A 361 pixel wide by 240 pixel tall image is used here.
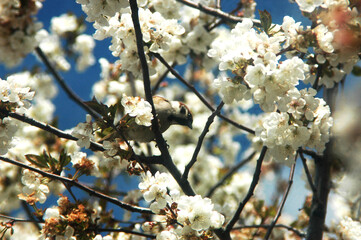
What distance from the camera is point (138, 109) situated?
8.63ft

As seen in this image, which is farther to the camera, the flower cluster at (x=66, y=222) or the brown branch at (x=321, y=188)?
the brown branch at (x=321, y=188)

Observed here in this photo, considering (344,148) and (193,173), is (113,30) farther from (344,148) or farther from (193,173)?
(193,173)

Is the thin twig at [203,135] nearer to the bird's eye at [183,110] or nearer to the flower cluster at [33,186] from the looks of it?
the flower cluster at [33,186]

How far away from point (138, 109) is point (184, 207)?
711mm

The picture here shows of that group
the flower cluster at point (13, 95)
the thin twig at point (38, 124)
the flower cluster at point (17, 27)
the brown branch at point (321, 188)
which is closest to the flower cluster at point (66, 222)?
the thin twig at point (38, 124)

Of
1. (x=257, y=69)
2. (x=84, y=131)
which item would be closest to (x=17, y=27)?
(x=84, y=131)

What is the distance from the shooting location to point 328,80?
3258mm

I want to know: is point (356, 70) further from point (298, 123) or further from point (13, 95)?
point (13, 95)

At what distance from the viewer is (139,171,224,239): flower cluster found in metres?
2.44

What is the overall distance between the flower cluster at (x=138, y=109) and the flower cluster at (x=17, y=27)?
0.82 meters

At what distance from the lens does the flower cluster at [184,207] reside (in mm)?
2441

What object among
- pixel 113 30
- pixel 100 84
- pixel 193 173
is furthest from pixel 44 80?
pixel 113 30

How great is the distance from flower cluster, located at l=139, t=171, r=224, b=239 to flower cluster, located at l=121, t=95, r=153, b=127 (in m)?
0.37

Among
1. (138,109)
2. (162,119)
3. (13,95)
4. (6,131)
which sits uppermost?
(162,119)
